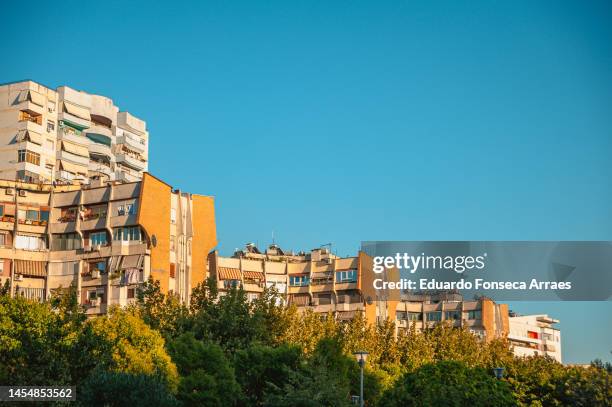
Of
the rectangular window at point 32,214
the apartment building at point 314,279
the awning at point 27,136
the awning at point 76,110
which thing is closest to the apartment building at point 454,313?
the apartment building at point 314,279

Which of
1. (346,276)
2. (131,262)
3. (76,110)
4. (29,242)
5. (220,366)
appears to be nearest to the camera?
(220,366)

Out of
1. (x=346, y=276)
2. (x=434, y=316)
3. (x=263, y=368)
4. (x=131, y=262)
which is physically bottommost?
(x=263, y=368)

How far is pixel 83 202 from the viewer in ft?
280

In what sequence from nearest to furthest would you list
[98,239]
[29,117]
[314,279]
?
1. [98,239]
2. [29,117]
3. [314,279]

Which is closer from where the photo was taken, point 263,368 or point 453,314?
point 263,368

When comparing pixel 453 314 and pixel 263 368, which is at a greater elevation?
pixel 453 314

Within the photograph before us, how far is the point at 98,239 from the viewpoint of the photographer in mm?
84312

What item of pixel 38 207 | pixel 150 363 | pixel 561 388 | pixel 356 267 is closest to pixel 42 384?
pixel 150 363

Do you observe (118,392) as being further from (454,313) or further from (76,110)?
(454,313)

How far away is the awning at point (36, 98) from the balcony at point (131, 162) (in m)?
15.7

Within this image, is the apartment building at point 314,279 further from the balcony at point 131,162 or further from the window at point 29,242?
the window at point 29,242

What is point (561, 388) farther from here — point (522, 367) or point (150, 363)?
point (150, 363)

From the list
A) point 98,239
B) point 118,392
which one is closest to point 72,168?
point 98,239

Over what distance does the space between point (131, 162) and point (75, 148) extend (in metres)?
12.1
